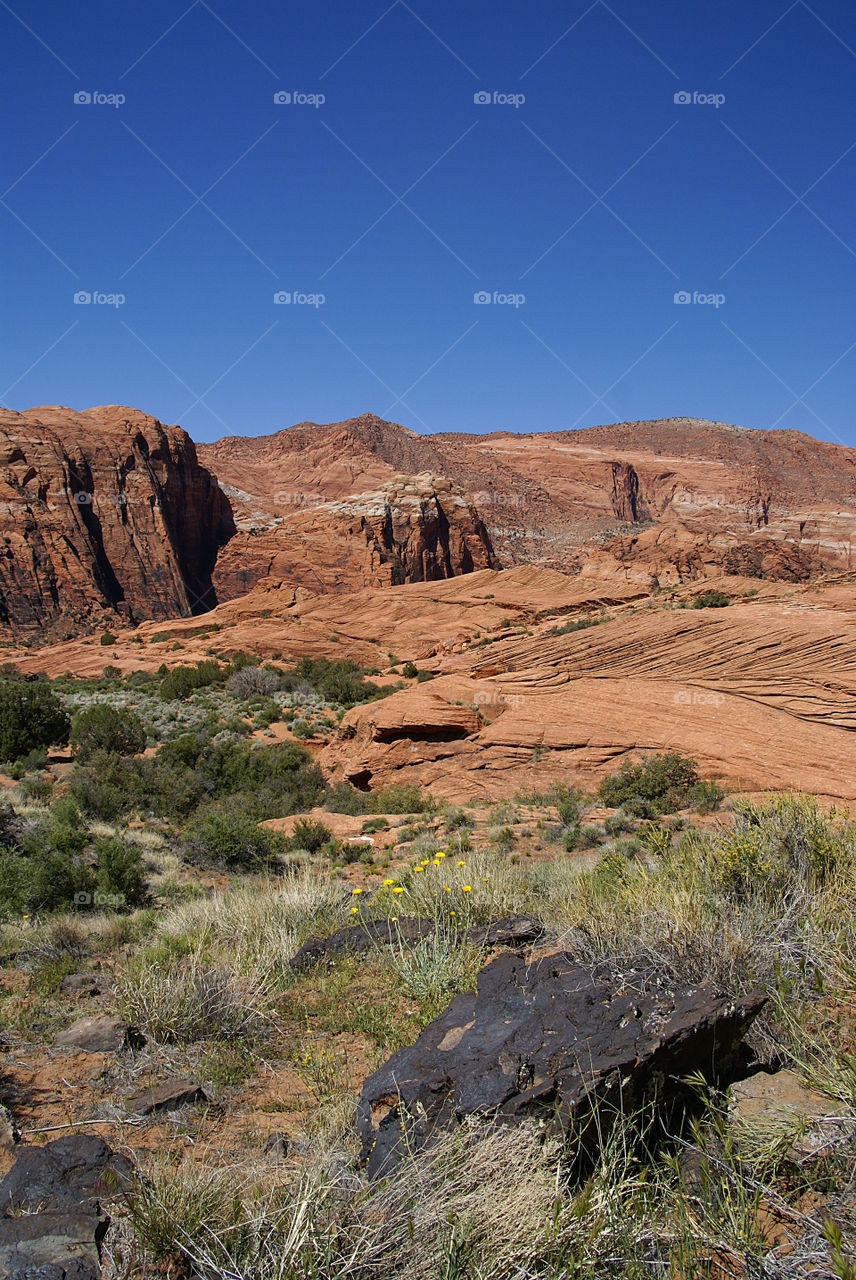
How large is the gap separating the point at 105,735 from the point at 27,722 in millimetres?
2401

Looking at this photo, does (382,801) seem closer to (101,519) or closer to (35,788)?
(35,788)

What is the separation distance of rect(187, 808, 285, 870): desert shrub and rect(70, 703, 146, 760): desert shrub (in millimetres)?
8095

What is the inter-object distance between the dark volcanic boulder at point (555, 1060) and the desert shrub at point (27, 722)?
62.4 ft

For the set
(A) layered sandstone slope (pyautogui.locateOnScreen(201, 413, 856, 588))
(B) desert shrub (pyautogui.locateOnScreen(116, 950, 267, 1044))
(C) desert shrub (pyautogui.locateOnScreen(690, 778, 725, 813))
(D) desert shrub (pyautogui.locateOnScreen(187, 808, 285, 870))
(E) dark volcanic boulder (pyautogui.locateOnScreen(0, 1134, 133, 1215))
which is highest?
(A) layered sandstone slope (pyautogui.locateOnScreen(201, 413, 856, 588))

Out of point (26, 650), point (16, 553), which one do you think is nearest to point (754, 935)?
point (26, 650)

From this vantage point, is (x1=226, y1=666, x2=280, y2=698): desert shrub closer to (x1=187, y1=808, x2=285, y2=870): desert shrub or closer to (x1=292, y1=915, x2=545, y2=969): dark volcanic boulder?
(x1=187, y1=808, x2=285, y2=870): desert shrub

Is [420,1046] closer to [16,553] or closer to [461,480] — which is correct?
[16,553]

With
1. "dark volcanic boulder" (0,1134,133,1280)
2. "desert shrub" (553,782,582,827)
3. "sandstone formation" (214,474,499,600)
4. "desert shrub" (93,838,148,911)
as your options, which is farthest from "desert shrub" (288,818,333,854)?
"sandstone formation" (214,474,499,600)

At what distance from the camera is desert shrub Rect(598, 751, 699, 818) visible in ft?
42.3

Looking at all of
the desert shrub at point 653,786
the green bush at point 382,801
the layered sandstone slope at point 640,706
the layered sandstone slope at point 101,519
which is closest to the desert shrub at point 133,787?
the green bush at point 382,801

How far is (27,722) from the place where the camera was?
19.6 meters

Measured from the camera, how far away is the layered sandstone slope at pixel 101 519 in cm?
5178

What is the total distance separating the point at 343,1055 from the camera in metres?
4.02

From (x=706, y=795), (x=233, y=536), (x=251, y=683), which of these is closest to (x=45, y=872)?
(x=706, y=795)
